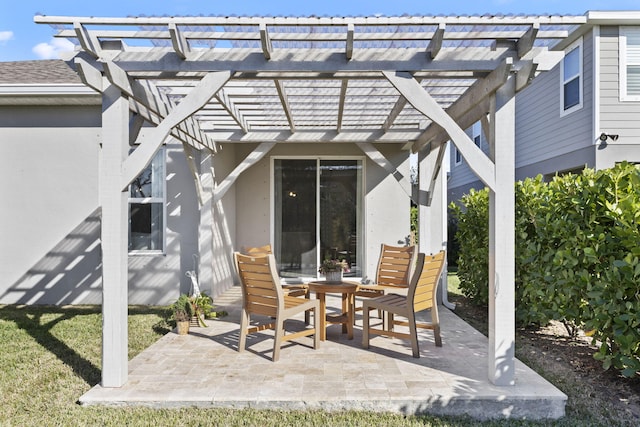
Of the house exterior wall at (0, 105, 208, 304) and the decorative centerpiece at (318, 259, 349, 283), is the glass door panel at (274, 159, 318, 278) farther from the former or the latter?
the decorative centerpiece at (318, 259, 349, 283)

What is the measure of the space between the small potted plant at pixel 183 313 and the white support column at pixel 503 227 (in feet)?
10.4

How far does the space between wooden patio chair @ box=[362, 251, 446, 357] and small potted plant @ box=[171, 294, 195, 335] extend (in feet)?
6.53

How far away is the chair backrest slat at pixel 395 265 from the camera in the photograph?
545 cm

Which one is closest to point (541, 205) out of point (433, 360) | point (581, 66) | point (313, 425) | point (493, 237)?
point (493, 237)

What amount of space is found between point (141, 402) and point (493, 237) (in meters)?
2.80

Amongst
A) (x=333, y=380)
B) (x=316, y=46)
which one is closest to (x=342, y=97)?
(x=316, y=46)

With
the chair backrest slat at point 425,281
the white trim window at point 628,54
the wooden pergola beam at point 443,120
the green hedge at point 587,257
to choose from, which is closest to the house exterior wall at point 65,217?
the chair backrest slat at point 425,281

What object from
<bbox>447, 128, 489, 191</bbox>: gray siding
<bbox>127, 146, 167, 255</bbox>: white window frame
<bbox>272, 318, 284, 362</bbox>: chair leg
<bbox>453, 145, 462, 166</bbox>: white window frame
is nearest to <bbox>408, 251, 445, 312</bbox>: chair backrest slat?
<bbox>272, 318, 284, 362</bbox>: chair leg

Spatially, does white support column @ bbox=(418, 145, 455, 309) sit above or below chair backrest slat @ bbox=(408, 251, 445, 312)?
above

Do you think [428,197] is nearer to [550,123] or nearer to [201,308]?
[201,308]

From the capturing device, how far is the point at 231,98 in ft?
16.0

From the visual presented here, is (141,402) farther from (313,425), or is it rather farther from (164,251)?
(164,251)

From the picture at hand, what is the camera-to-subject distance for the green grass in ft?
9.11

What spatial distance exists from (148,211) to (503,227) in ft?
17.1
